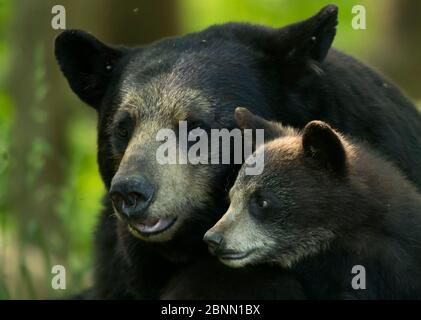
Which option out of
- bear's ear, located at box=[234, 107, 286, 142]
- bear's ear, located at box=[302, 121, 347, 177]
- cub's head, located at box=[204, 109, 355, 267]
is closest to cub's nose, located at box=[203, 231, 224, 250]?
cub's head, located at box=[204, 109, 355, 267]

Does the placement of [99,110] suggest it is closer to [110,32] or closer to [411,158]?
[411,158]

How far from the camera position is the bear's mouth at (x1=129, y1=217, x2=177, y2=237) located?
6594mm

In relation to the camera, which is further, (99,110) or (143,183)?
(99,110)

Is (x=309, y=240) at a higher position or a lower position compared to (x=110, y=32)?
lower

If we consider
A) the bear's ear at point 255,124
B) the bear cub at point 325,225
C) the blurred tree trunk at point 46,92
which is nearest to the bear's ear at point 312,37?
the bear's ear at point 255,124

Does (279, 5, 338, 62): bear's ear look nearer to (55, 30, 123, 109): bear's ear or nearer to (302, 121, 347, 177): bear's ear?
(302, 121, 347, 177): bear's ear

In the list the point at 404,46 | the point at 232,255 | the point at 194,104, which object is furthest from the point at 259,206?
the point at 404,46

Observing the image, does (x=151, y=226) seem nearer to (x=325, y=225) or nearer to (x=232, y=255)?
(x=232, y=255)

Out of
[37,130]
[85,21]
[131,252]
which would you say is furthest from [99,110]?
[85,21]

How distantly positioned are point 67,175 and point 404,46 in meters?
8.05

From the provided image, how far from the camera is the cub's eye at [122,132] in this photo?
718cm

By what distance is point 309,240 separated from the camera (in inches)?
246

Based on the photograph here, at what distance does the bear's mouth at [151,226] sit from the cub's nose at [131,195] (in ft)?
0.39
